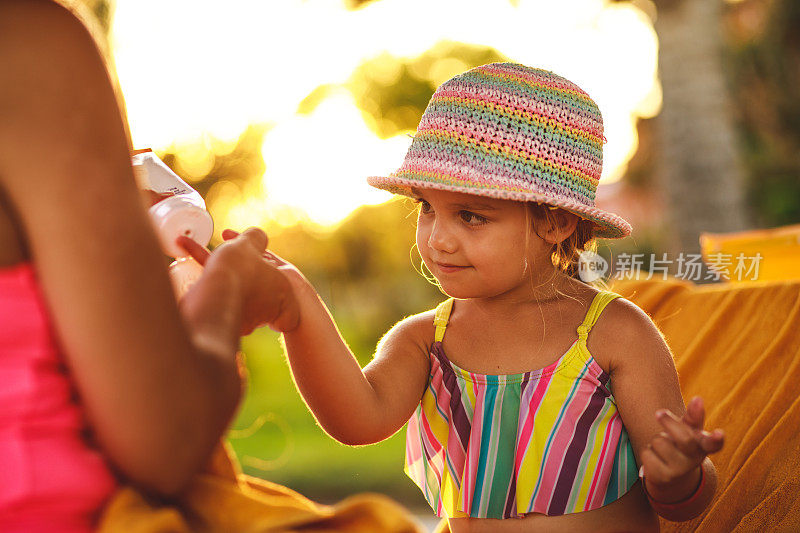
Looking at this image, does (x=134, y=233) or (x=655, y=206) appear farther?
(x=655, y=206)

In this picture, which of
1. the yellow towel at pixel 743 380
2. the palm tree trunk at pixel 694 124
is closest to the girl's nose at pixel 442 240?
the yellow towel at pixel 743 380

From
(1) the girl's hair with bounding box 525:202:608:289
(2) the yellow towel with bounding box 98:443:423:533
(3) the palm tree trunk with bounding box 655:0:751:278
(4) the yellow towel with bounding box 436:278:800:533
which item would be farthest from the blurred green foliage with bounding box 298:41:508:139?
(2) the yellow towel with bounding box 98:443:423:533

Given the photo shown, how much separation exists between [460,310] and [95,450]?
1.14 metres

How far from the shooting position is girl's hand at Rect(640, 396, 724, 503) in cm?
140

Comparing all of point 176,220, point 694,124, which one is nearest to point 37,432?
point 176,220

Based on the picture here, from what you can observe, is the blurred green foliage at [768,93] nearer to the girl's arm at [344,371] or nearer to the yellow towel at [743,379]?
the yellow towel at [743,379]

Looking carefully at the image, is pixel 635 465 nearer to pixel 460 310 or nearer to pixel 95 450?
pixel 460 310

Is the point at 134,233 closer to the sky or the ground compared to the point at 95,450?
closer to the sky

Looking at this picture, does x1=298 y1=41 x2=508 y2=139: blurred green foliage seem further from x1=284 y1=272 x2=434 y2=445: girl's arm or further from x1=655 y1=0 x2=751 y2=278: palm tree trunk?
x1=284 y1=272 x2=434 y2=445: girl's arm

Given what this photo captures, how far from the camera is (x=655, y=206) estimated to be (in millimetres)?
14250

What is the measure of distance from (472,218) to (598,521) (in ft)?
2.31

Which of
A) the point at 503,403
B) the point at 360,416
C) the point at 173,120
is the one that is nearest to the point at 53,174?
the point at 360,416

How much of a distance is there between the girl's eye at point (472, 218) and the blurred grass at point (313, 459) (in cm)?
283

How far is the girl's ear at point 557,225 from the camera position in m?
1.90
